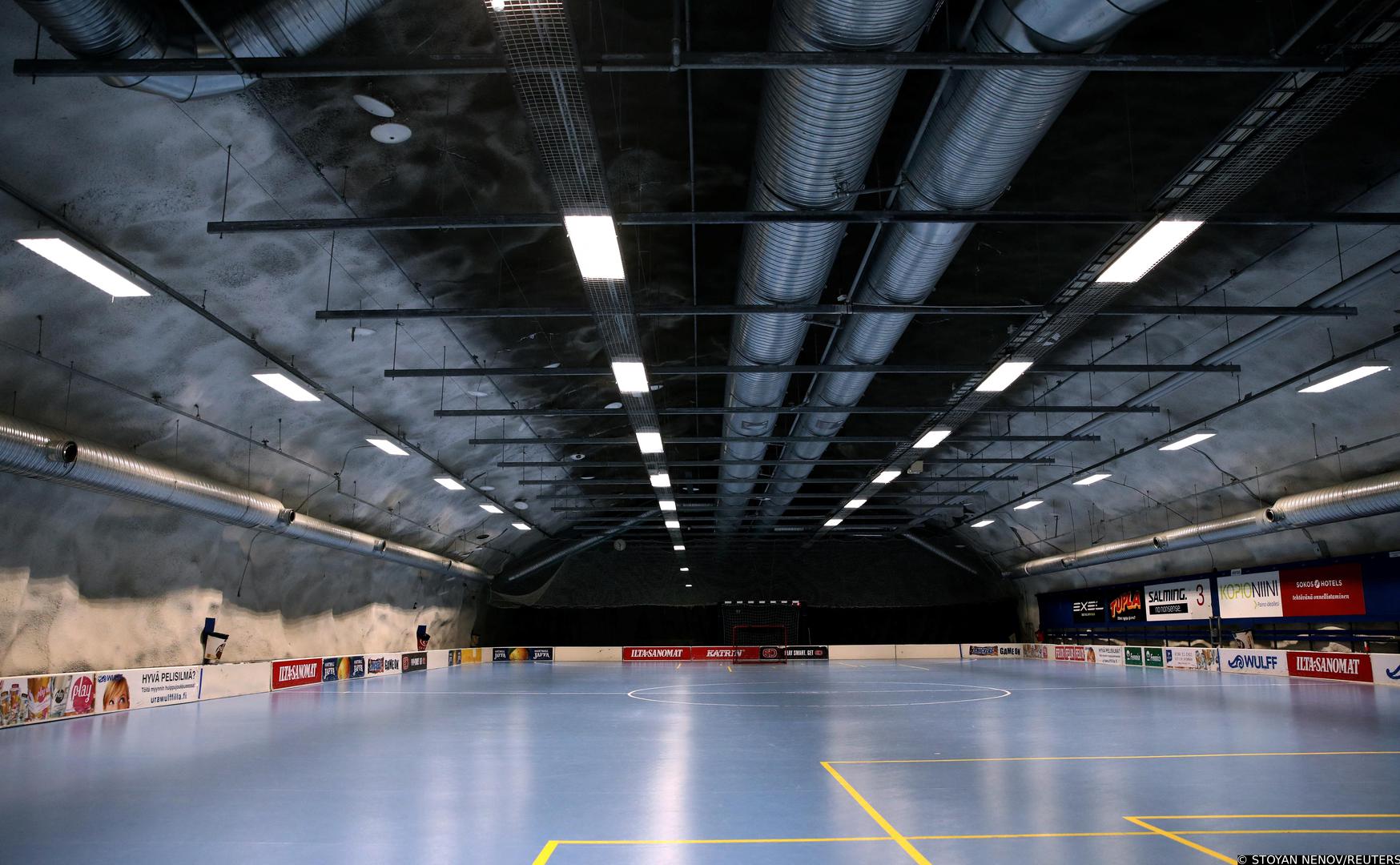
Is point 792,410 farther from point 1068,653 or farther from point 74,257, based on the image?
point 1068,653

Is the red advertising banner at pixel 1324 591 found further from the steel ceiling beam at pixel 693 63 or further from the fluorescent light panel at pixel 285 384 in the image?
the fluorescent light panel at pixel 285 384

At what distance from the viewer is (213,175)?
452 inches

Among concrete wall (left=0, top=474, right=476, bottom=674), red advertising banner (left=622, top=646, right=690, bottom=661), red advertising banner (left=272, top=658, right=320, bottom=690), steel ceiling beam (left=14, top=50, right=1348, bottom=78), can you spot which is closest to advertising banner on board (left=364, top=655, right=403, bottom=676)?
concrete wall (left=0, top=474, right=476, bottom=674)

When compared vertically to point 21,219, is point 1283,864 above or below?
below

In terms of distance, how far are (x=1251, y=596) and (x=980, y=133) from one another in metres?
27.8

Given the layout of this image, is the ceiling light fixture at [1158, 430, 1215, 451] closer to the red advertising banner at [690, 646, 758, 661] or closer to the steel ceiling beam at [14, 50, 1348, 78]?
the steel ceiling beam at [14, 50, 1348, 78]

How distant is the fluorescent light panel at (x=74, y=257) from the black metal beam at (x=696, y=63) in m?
2.49

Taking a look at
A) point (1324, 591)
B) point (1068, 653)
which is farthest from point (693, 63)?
point (1068, 653)

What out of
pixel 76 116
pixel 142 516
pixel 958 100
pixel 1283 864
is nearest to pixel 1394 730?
pixel 1283 864

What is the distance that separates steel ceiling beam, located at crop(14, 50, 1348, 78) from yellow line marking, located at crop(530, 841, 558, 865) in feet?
20.6

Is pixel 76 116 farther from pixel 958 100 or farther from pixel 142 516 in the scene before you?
pixel 142 516

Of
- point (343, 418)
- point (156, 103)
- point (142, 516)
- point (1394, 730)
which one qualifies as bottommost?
point (1394, 730)

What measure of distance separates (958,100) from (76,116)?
9.32m

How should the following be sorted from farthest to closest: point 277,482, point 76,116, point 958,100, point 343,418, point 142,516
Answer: point 277,482
point 343,418
point 142,516
point 76,116
point 958,100
